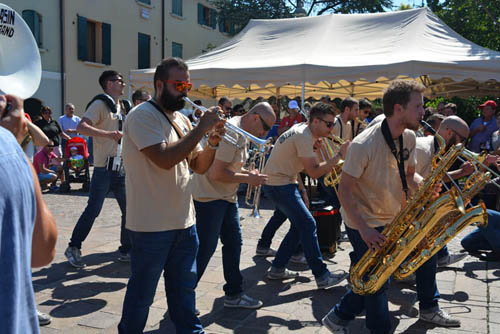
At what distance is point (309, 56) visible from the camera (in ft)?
35.8

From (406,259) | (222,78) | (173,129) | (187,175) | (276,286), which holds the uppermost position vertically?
(222,78)

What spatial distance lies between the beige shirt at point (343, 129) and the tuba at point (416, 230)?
147 inches

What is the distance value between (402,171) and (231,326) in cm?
179

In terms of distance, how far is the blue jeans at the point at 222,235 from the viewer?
158 inches

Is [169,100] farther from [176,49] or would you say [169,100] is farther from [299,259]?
[176,49]

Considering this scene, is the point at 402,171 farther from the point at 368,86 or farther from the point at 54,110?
the point at 54,110

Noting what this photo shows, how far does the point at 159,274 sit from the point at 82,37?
60.2ft

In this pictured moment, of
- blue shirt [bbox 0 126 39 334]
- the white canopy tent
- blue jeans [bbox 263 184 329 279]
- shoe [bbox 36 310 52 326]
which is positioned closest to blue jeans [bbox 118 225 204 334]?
shoe [bbox 36 310 52 326]

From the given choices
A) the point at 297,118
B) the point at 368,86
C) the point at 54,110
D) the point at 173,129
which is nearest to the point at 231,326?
the point at 173,129

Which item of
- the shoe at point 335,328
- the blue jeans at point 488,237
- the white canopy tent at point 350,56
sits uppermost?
the white canopy tent at point 350,56

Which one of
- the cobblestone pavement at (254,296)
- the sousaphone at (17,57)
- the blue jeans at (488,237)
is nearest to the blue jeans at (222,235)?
the cobblestone pavement at (254,296)

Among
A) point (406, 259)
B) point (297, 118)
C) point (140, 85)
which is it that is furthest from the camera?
point (140, 85)

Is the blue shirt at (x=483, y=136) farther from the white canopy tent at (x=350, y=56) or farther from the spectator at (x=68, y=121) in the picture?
the spectator at (x=68, y=121)

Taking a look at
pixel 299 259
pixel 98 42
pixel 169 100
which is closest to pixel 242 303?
pixel 299 259
